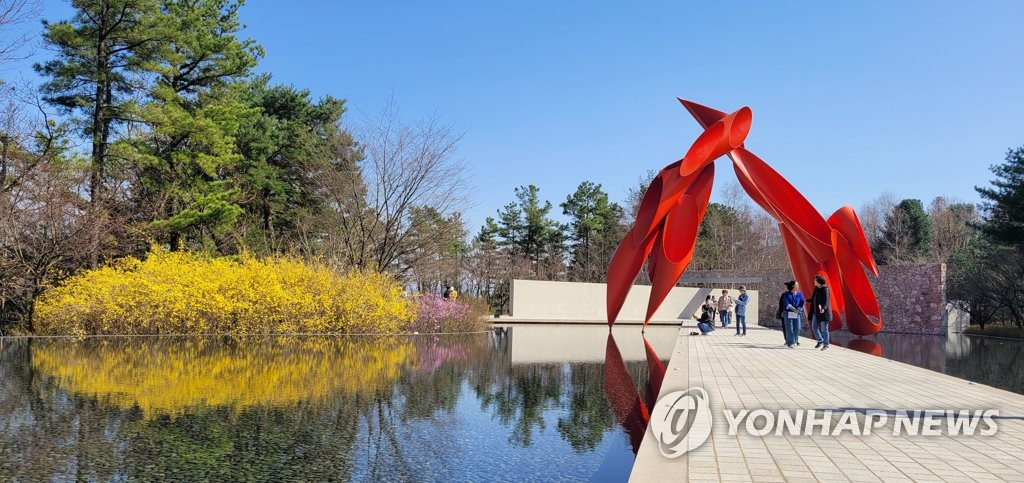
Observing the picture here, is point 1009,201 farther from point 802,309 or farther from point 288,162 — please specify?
point 288,162


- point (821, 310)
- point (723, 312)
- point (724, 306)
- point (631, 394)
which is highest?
point (821, 310)

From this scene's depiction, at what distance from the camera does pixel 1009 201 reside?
2747 centimetres

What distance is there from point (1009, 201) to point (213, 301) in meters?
29.3

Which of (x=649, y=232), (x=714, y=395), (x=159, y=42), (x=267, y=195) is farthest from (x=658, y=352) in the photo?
(x=267, y=195)

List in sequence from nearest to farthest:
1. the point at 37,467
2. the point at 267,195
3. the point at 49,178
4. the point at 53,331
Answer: the point at 37,467 → the point at 53,331 → the point at 49,178 → the point at 267,195

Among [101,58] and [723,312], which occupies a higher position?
[101,58]

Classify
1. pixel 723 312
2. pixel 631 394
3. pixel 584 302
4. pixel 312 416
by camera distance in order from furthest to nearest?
pixel 584 302
pixel 723 312
pixel 631 394
pixel 312 416

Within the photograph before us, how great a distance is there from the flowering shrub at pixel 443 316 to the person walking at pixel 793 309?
27.4 feet

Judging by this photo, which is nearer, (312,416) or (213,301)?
(312,416)

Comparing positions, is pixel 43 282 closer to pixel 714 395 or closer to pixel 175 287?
pixel 175 287

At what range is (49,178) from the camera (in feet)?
59.0

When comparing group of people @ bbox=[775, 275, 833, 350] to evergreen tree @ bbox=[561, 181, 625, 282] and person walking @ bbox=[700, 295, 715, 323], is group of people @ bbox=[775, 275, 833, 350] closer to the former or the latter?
person walking @ bbox=[700, 295, 715, 323]

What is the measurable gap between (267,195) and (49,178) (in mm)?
11236
